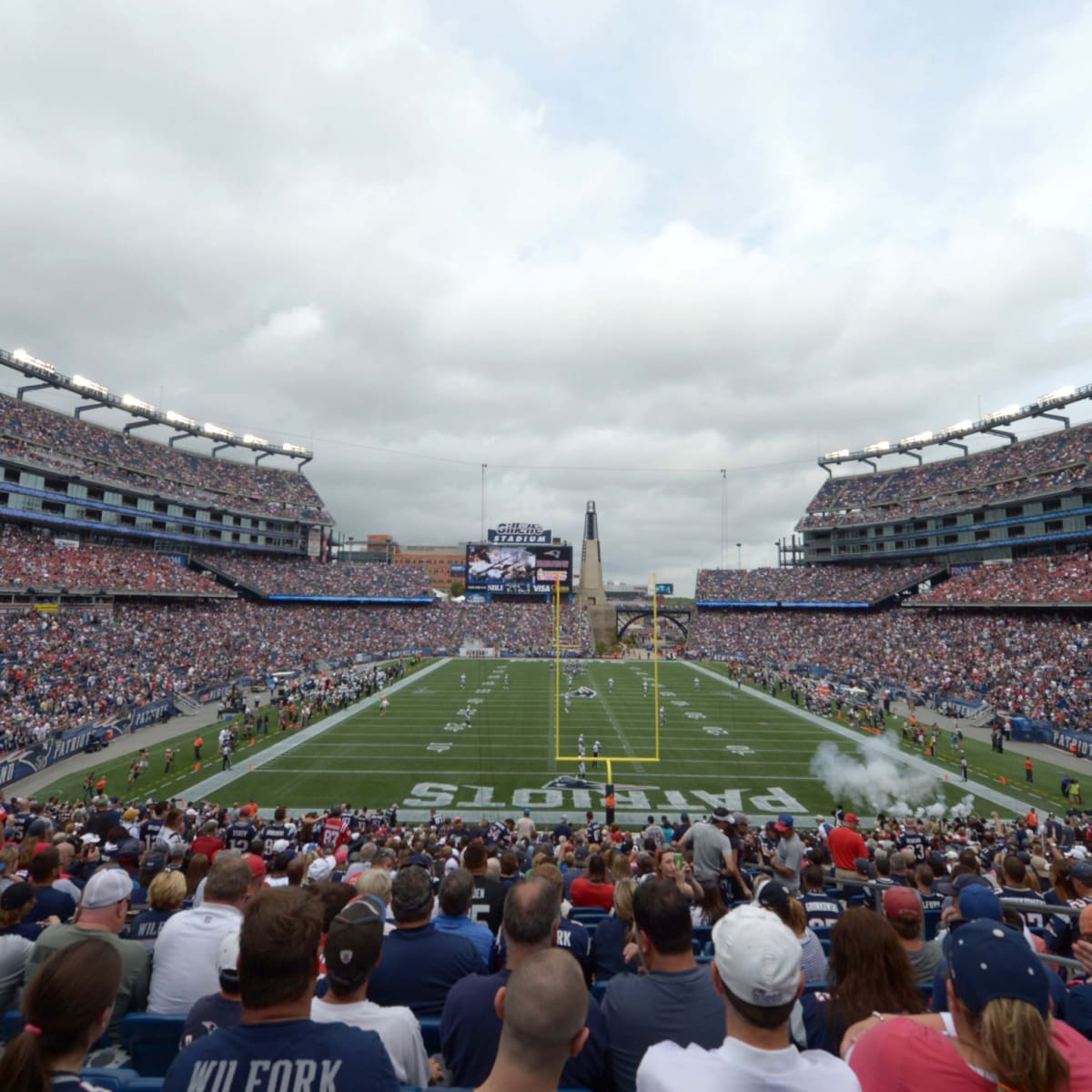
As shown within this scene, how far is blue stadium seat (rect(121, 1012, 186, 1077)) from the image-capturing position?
122 inches

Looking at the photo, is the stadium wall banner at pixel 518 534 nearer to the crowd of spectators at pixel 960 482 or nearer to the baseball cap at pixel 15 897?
the crowd of spectators at pixel 960 482

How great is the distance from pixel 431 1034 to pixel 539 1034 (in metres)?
1.73

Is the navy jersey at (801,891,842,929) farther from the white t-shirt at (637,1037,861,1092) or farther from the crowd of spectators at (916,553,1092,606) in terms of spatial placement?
the crowd of spectators at (916,553,1092,606)

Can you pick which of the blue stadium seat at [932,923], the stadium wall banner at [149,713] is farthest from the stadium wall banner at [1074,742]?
the stadium wall banner at [149,713]

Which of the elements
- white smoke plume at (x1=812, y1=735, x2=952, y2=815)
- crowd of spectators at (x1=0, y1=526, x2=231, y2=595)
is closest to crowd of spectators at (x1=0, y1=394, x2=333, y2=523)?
crowd of spectators at (x1=0, y1=526, x2=231, y2=595)

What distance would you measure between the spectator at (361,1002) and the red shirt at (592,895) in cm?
398

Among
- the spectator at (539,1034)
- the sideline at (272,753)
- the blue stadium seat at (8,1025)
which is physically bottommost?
the sideline at (272,753)

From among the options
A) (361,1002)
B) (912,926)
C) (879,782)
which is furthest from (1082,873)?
(879,782)

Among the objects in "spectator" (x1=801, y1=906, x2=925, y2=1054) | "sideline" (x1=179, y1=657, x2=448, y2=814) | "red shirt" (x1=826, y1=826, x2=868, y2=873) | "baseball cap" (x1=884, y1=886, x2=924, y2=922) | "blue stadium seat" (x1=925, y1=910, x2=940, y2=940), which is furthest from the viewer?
"sideline" (x1=179, y1=657, x2=448, y2=814)

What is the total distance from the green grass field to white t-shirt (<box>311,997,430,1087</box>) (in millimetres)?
15821

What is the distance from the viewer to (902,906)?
4.00 meters

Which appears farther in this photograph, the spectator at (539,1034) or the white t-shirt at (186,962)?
the white t-shirt at (186,962)

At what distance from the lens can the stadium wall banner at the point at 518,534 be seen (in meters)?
70.1

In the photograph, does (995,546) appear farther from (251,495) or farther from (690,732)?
(251,495)
